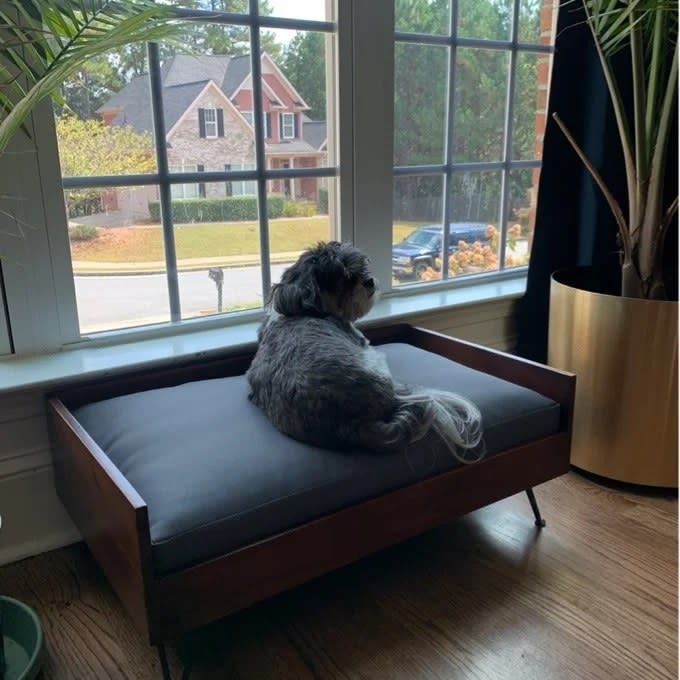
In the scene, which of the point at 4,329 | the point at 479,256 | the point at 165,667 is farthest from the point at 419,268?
the point at 165,667

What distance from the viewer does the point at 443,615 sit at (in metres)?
1.48

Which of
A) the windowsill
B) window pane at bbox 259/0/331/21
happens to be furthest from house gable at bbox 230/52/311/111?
the windowsill

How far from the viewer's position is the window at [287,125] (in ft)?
6.52

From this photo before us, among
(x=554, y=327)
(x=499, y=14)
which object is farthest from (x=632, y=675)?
(x=499, y=14)

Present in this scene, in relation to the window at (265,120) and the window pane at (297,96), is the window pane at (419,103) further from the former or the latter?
the window at (265,120)

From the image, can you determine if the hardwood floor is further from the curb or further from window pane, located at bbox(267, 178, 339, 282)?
window pane, located at bbox(267, 178, 339, 282)

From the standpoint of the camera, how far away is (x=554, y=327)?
2.13m

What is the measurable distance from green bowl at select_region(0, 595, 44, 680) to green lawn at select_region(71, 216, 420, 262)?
34.4 inches

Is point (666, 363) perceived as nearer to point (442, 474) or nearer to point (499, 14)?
point (442, 474)

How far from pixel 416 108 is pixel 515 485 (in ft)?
4.27

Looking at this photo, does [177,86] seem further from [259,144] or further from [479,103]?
[479,103]

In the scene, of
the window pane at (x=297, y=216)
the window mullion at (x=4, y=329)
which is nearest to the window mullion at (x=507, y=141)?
the window pane at (x=297, y=216)

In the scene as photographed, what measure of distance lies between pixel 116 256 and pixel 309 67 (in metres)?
0.81

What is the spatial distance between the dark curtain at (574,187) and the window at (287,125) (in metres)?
0.94
